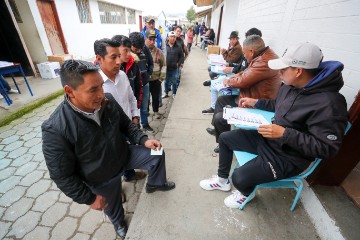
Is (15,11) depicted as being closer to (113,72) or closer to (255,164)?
(113,72)

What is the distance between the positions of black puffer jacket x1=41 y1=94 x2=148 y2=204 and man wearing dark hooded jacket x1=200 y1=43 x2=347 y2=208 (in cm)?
127

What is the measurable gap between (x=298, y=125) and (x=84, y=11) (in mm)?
12998

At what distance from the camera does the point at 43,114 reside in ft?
15.4

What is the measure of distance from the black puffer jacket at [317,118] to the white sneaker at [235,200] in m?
0.69

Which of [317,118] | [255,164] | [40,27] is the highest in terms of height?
[40,27]

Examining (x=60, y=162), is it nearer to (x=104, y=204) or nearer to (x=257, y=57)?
(x=104, y=204)

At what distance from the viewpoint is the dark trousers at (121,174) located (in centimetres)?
180

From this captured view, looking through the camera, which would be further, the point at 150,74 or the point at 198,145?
the point at 150,74

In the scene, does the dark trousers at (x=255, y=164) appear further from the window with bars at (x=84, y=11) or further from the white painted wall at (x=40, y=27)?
the window with bars at (x=84, y=11)

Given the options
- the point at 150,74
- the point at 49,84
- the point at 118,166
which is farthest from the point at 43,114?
the point at 118,166

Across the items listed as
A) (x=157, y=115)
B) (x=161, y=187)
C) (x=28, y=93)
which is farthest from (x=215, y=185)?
(x=28, y=93)

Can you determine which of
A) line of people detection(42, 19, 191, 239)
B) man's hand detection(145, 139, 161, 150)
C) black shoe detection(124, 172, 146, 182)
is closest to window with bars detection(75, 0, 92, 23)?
line of people detection(42, 19, 191, 239)

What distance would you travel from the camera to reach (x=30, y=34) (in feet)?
23.3

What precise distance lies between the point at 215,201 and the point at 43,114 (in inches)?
189
